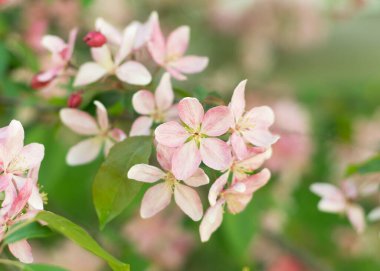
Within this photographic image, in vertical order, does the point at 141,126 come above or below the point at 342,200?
above

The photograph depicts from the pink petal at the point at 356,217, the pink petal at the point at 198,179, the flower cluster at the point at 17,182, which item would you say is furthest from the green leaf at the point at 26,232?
the pink petal at the point at 356,217

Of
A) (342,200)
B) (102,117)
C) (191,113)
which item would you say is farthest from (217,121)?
(342,200)

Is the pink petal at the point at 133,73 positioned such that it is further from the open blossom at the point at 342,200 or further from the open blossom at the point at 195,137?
the open blossom at the point at 342,200

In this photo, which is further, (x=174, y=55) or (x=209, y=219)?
(x=174, y=55)

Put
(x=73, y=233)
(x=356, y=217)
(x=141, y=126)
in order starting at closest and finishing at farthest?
(x=73, y=233) → (x=141, y=126) → (x=356, y=217)

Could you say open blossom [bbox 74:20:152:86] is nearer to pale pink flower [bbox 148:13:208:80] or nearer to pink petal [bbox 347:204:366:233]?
pale pink flower [bbox 148:13:208:80]

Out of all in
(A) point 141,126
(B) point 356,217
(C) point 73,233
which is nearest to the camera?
(C) point 73,233

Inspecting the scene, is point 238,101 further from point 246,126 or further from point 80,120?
point 80,120

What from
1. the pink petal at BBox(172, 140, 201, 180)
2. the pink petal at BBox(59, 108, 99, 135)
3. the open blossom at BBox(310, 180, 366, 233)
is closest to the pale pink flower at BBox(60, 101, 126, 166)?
the pink petal at BBox(59, 108, 99, 135)

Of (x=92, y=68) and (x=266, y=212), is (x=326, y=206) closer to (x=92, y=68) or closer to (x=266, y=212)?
(x=92, y=68)
